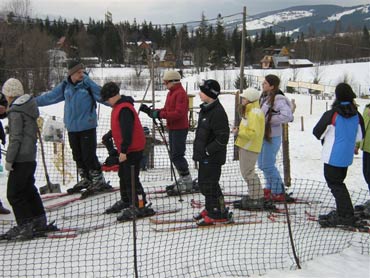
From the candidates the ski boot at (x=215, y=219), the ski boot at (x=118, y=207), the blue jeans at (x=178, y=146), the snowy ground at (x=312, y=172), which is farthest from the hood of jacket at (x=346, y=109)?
the ski boot at (x=118, y=207)

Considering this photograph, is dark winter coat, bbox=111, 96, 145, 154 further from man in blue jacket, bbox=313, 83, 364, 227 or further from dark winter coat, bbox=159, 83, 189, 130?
man in blue jacket, bbox=313, 83, 364, 227

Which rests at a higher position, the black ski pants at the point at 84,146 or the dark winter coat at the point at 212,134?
the dark winter coat at the point at 212,134

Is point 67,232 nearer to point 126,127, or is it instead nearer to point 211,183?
point 126,127

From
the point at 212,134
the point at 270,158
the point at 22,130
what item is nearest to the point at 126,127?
the point at 212,134

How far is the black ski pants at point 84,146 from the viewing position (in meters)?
5.45

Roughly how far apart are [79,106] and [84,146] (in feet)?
1.68

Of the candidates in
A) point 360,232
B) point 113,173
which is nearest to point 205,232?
point 360,232

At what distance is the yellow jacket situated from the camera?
470 cm

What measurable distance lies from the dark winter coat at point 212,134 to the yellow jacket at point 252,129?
17.8 inches

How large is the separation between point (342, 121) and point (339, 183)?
0.66 meters

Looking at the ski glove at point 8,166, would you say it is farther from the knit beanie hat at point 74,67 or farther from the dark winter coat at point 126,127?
the knit beanie hat at point 74,67

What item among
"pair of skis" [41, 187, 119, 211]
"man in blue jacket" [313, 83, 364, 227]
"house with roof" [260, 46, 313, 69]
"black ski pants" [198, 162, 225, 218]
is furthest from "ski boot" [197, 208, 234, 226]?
"house with roof" [260, 46, 313, 69]

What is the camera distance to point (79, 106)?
5332 millimetres

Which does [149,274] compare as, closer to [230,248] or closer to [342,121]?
[230,248]
